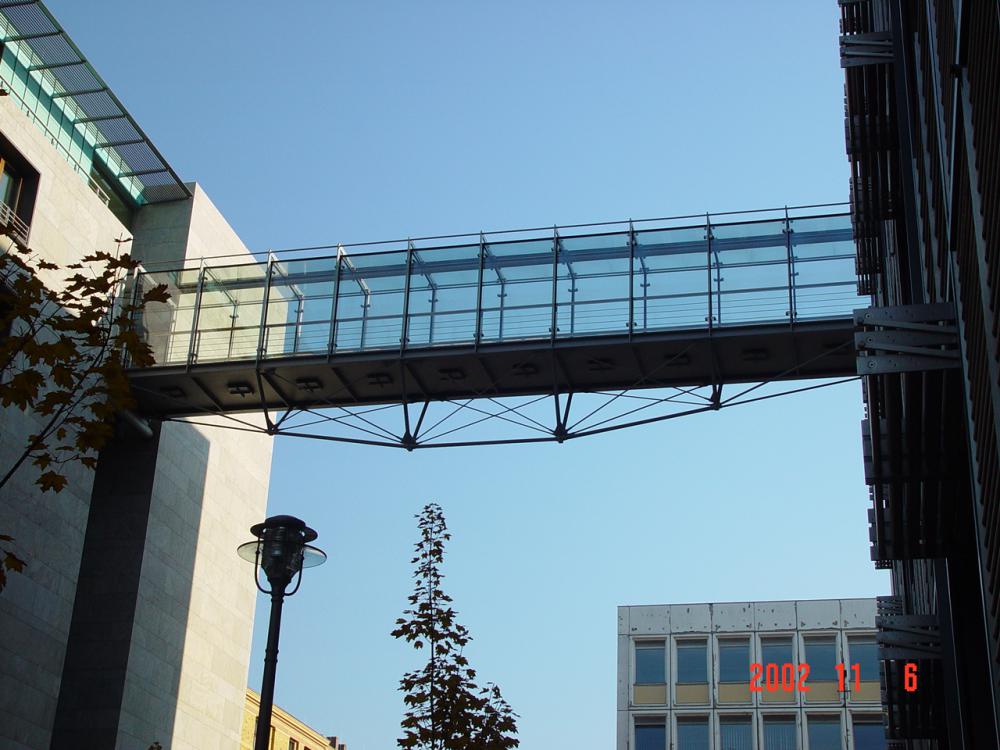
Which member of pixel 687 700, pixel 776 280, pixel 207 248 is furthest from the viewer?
pixel 687 700

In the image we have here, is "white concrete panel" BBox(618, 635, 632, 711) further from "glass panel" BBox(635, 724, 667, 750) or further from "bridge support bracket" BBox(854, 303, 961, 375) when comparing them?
"bridge support bracket" BBox(854, 303, 961, 375)

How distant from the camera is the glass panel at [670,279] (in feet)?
93.0

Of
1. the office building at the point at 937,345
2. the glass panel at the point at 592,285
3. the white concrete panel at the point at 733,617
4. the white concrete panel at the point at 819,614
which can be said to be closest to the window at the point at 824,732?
the white concrete panel at the point at 819,614

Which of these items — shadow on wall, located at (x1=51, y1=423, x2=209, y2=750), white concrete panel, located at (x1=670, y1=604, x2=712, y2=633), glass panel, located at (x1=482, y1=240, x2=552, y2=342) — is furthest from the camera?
white concrete panel, located at (x1=670, y1=604, x2=712, y2=633)

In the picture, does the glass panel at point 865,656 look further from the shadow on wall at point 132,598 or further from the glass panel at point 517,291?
the shadow on wall at point 132,598

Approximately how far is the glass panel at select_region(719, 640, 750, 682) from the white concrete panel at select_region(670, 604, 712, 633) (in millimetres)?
1072

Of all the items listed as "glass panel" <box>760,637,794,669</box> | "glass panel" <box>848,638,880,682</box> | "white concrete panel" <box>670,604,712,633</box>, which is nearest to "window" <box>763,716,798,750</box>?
"glass panel" <box>760,637,794,669</box>

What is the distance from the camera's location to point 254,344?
30.7 metres

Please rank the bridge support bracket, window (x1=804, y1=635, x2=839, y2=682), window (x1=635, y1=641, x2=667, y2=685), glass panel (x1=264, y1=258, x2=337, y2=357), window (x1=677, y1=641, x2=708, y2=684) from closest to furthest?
1. the bridge support bracket
2. glass panel (x1=264, y1=258, x2=337, y2=357)
3. window (x1=804, y1=635, x2=839, y2=682)
4. window (x1=677, y1=641, x2=708, y2=684)
5. window (x1=635, y1=641, x2=667, y2=685)

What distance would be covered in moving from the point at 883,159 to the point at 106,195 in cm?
2175

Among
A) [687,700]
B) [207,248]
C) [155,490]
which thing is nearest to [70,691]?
[155,490]

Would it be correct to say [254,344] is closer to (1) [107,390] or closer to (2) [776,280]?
(2) [776,280]

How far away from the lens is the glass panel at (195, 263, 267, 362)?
101 feet
